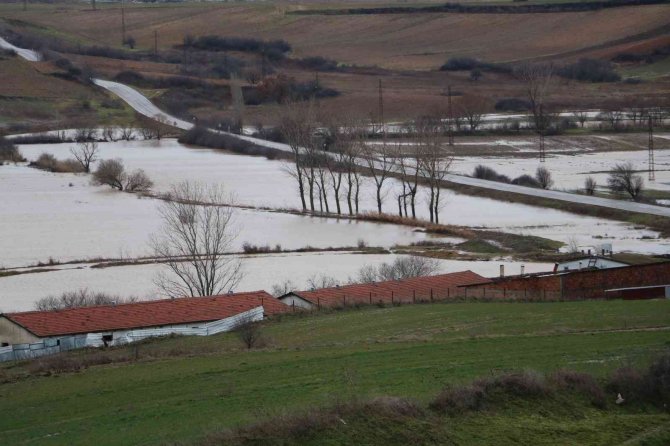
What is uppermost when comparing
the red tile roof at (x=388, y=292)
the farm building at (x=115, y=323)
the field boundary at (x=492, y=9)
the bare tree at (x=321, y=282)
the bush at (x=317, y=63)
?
the field boundary at (x=492, y=9)

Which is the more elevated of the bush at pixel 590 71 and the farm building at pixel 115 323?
the bush at pixel 590 71

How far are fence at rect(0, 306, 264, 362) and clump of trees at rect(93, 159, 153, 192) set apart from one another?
3246 cm

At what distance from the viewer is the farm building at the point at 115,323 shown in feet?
67.1

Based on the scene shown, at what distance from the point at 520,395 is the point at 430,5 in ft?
428

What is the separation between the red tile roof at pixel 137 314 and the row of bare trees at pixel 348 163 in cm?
2077

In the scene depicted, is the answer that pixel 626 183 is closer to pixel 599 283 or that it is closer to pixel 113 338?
pixel 599 283

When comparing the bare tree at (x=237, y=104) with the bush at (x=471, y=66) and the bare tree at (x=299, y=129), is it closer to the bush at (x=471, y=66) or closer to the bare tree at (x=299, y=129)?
the bare tree at (x=299, y=129)

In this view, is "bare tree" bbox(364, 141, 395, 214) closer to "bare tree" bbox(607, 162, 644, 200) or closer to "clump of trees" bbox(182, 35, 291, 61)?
"bare tree" bbox(607, 162, 644, 200)

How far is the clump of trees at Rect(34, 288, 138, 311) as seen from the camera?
2659 centimetres

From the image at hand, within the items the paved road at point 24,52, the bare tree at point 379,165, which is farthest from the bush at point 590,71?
the paved road at point 24,52

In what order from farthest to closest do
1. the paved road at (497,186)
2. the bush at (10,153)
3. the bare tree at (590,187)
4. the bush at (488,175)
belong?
the bush at (10,153) < the bush at (488,175) < the bare tree at (590,187) < the paved road at (497,186)

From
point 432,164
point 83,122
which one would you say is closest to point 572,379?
point 432,164

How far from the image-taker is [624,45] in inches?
4400

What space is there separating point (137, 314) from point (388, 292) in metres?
5.56
